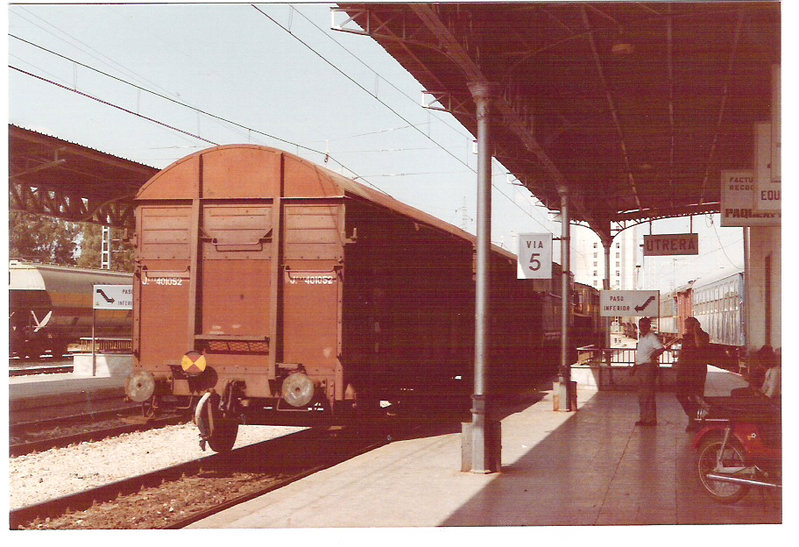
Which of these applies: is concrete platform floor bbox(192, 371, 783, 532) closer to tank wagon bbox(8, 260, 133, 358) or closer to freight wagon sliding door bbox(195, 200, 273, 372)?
freight wagon sliding door bbox(195, 200, 273, 372)

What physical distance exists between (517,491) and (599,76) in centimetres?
→ 713

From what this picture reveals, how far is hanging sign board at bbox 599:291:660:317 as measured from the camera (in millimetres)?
18156

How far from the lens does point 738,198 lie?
1034 cm

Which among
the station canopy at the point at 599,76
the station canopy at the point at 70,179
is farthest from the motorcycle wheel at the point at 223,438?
the station canopy at the point at 70,179

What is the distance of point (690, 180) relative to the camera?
2141cm

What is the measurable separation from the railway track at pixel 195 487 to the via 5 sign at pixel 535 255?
3.42 meters

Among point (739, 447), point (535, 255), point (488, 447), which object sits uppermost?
point (535, 255)

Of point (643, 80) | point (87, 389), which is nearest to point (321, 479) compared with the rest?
point (643, 80)

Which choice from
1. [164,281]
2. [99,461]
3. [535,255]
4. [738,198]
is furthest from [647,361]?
[99,461]

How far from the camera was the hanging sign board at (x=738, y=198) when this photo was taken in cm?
1015

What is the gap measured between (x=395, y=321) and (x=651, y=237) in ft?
31.2

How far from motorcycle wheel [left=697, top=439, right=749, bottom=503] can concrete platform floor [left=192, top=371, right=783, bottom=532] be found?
12cm

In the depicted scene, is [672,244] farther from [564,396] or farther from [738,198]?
[738,198]

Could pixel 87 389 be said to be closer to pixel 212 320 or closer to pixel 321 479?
pixel 212 320
